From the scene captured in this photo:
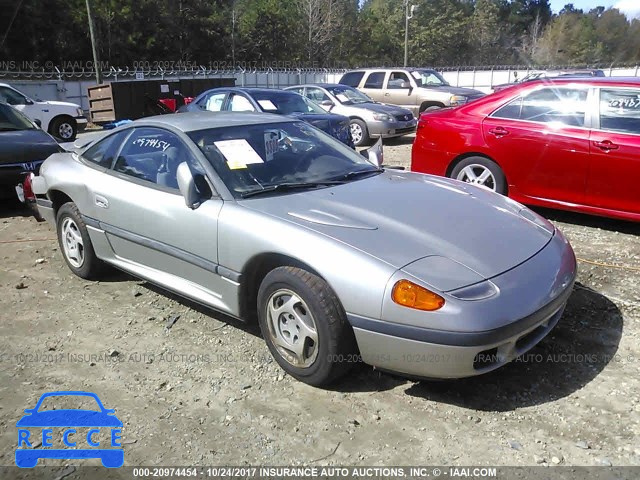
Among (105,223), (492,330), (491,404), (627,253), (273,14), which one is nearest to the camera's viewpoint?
(492,330)

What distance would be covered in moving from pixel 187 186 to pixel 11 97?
12782mm

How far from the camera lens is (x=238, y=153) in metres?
3.66

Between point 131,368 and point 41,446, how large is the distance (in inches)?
29.0

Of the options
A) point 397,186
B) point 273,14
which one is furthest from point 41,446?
point 273,14

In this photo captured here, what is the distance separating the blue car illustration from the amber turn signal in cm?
151

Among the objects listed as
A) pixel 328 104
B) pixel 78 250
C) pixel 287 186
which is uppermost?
pixel 328 104

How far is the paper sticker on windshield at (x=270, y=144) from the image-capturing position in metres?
3.78

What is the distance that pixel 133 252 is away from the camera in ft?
13.0

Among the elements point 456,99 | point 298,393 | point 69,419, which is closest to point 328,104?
point 456,99

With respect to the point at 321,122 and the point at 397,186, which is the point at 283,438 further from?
the point at 321,122

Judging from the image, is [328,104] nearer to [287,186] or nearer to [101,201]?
[101,201]

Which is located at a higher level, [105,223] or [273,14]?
[273,14]

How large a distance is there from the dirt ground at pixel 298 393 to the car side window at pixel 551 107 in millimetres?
1966

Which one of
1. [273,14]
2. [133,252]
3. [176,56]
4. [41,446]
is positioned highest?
[273,14]
